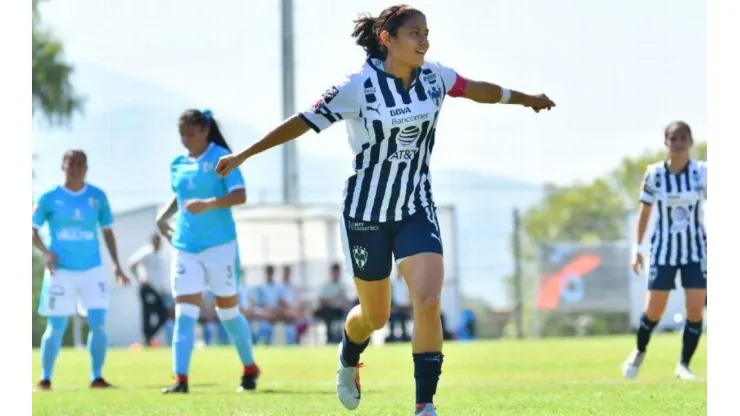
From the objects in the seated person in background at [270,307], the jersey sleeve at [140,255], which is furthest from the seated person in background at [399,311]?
the jersey sleeve at [140,255]

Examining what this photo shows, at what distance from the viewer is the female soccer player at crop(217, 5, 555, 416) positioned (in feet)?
24.1

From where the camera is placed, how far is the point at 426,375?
24.0ft

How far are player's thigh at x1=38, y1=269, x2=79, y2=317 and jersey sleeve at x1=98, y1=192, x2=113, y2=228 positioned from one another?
48 cm

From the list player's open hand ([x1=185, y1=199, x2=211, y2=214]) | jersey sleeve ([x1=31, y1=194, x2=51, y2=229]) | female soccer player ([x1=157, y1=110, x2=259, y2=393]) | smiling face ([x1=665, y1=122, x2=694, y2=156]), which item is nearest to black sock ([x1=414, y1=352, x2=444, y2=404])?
player's open hand ([x1=185, y1=199, x2=211, y2=214])

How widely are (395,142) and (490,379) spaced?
5.81 meters

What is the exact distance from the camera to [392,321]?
25797mm

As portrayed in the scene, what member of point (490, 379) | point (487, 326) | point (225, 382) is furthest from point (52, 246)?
point (487, 326)

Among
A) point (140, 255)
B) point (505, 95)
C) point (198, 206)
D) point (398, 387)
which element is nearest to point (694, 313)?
point (398, 387)

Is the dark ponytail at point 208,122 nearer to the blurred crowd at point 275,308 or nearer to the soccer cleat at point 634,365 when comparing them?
the soccer cleat at point 634,365

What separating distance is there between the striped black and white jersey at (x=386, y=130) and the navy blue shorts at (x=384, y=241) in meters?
0.04

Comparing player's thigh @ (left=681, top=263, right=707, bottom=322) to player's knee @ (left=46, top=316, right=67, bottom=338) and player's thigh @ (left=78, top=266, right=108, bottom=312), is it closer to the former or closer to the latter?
player's thigh @ (left=78, top=266, right=108, bottom=312)

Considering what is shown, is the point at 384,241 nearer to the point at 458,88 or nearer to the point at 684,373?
the point at 458,88

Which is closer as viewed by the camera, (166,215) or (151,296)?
(166,215)

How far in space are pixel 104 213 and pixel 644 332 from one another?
4.55 meters
